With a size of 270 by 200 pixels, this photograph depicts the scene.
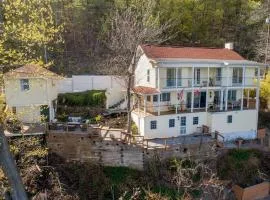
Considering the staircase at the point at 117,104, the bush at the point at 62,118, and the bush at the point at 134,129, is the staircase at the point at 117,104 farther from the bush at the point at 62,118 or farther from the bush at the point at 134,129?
the bush at the point at 62,118

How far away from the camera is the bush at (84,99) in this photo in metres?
26.9

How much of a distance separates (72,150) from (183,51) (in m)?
13.7

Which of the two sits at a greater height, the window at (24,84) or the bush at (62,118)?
the window at (24,84)

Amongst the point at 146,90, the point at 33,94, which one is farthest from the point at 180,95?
the point at 33,94

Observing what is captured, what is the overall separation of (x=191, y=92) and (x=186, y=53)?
12.4ft

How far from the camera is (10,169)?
9852 millimetres

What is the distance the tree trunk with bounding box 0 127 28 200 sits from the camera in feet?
31.7

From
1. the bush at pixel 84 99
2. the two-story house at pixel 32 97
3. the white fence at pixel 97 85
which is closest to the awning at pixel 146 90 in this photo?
the bush at pixel 84 99

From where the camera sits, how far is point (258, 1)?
138 feet

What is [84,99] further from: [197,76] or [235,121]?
[235,121]

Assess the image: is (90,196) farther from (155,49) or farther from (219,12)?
(219,12)

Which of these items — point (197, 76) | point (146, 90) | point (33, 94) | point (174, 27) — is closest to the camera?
point (33, 94)

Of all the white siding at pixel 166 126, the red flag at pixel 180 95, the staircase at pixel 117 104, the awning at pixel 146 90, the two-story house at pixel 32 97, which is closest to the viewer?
the two-story house at pixel 32 97

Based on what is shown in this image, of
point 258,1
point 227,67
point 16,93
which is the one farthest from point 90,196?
point 258,1
